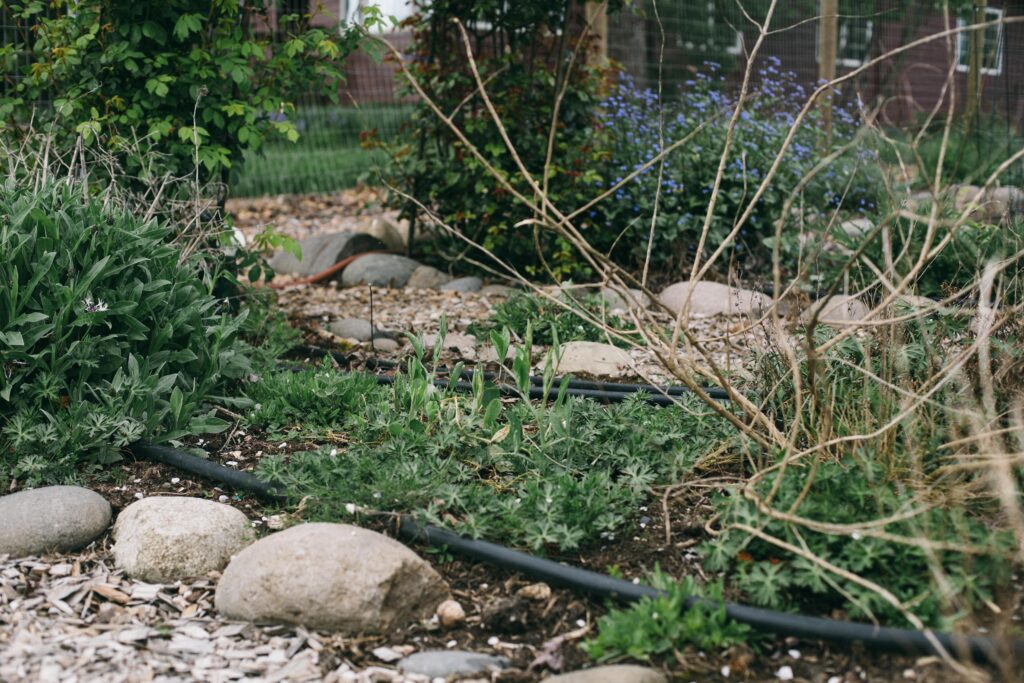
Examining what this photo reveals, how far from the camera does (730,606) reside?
8.23ft

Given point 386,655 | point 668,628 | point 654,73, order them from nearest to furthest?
1. point 668,628
2. point 386,655
3. point 654,73

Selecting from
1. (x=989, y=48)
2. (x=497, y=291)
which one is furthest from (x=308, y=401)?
(x=989, y=48)

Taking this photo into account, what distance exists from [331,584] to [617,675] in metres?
0.77

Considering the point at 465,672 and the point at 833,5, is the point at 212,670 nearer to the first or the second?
the point at 465,672

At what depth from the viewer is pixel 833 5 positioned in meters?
9.70

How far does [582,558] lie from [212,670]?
3.29ft

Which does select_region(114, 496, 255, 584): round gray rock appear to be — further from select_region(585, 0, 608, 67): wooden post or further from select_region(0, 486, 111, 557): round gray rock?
select_region(585, 0, 608, 67): wooden post

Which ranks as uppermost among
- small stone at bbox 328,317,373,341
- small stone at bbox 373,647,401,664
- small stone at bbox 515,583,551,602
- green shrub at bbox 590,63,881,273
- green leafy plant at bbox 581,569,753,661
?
green shrub at bbox 590,63,881,273

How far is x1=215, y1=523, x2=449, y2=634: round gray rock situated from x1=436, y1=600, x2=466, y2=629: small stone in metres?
0.04

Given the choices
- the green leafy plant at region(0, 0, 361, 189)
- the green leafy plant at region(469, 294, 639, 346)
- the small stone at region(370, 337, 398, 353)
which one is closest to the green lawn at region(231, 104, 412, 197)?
the green leafy plant at region(0, 0, 361, 189)

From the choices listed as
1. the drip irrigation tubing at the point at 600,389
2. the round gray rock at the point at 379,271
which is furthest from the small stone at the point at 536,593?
the round gray rock at the point at 379,271

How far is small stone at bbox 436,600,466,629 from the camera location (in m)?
2.71

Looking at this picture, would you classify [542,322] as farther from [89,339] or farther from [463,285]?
[89,339]

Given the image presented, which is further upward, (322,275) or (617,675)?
(322,275)
